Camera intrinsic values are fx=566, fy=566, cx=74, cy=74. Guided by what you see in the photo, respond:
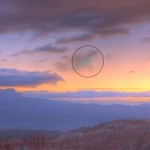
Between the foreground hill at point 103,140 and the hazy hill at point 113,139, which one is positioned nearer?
the hazy hill at point 113,139

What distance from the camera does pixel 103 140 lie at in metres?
147

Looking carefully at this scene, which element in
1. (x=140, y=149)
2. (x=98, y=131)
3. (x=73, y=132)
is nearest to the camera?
(x=140, y=149)

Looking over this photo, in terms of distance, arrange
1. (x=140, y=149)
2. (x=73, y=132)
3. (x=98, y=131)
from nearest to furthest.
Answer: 1. (x=140, y=149)
2. (x=98, y=131)
3. (x=73, y=132)

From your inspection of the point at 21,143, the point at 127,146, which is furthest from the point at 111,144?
the point at 21,143

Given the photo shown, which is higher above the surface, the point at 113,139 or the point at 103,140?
the point at 113,139

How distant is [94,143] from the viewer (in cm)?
14600

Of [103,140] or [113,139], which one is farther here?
[113,139]

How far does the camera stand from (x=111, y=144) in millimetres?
146500

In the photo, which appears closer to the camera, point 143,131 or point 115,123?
point 143,131

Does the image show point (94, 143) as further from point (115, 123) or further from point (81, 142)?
point (115, 123)

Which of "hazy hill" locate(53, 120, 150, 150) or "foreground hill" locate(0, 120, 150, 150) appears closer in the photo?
"hazy hill" locate(53, 120, 150, 150)

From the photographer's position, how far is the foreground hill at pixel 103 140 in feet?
478

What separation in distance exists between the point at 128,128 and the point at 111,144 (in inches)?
363

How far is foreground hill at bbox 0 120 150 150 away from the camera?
14562 cm
